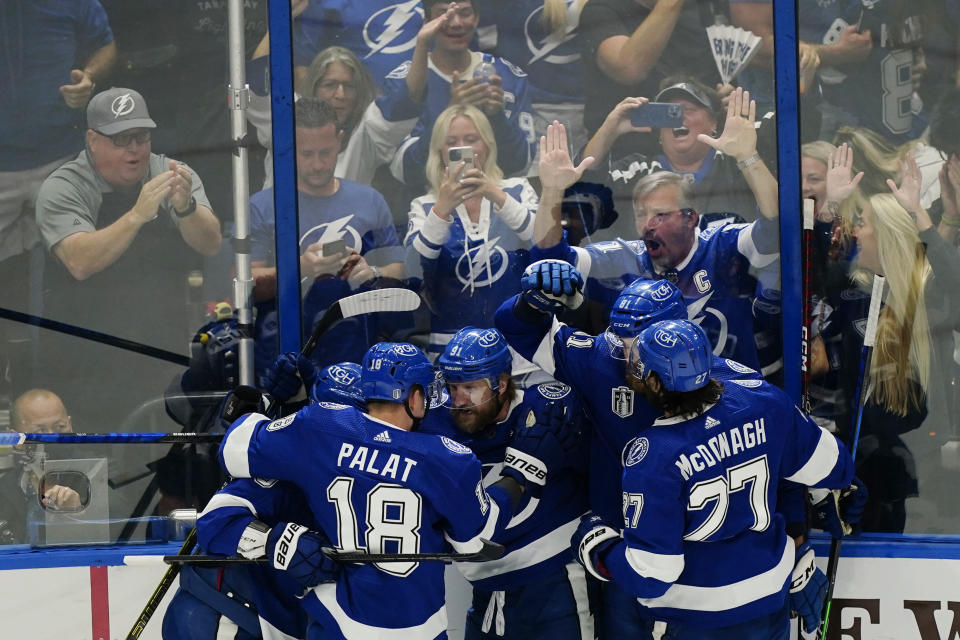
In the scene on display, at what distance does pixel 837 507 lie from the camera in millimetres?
3377

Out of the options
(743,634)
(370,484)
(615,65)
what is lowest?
(743,634)

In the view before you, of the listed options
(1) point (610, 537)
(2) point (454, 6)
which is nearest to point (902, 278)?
(1) point (610, 537)

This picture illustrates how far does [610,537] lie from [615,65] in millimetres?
1602

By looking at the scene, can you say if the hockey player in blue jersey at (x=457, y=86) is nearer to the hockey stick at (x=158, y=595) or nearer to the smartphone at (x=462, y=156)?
the smartphone at (x=462, y=156)

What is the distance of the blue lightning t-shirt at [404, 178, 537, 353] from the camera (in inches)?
145

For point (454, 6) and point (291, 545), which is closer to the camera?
point (291, 545)

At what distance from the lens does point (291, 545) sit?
282 cm

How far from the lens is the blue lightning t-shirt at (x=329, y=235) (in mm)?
3705

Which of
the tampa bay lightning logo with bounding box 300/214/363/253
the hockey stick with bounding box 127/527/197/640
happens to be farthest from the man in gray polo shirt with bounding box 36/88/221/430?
the hockey stick with bounding box 127/527/197/640

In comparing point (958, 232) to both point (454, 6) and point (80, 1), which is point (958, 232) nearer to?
point (454, 6)

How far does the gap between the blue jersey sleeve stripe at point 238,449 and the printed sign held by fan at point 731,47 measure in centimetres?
190

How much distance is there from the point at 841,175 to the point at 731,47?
0.55 m

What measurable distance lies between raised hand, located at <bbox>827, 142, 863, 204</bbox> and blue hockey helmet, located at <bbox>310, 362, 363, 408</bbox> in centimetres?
165

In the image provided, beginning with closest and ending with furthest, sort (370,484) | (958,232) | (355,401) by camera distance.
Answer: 1. (370,484)
2. (355,401)
3. (958,232)
